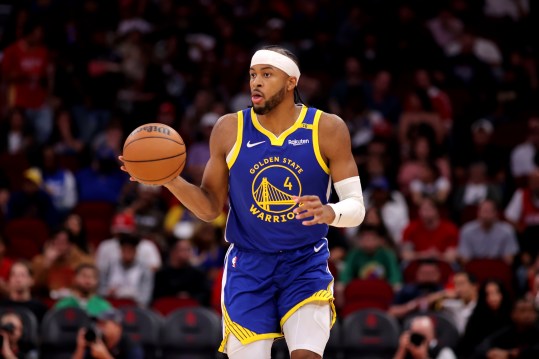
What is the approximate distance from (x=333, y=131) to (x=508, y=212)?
8.40m

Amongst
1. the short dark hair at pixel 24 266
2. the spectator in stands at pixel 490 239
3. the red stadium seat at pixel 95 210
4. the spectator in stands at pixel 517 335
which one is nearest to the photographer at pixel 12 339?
the short dark hair at pixel 24 266

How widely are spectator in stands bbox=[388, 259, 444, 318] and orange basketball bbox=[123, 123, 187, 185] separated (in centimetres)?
589

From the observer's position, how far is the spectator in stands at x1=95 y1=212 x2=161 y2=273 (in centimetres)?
1270

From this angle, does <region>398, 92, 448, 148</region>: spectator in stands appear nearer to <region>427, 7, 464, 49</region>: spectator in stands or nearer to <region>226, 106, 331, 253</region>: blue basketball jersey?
<region>427, 7, 464, 49</region>: spectator in stands

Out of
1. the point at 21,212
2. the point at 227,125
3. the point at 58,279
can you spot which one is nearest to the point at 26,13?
the point at 21,212

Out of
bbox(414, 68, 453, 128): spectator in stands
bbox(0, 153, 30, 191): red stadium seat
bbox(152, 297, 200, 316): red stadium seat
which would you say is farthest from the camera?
bbox(414, 68, 453, 128): spectator in stands

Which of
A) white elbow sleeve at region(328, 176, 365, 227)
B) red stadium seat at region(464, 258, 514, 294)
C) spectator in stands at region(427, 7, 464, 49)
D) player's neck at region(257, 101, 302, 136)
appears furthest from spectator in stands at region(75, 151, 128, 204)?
white elbow sleeve at region(328, 176, 365, 227)

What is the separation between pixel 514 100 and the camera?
1667 cm

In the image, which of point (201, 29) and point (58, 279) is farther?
point (201, 29)

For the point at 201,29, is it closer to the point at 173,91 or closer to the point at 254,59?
the point at 173,91

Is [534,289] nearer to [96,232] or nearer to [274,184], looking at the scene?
[96,232]

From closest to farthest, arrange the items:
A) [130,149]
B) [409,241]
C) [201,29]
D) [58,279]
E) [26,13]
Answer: [130,149], [58,279], [409,241], [26,13], [201,29]

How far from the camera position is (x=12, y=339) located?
975 centimetres

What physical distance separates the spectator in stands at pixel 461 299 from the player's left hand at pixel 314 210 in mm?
5785
